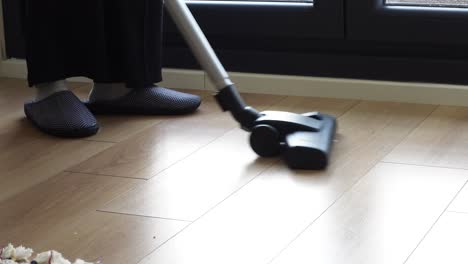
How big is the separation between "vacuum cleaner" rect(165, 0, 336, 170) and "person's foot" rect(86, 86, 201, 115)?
24 cm

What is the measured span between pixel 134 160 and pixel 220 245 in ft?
1.54

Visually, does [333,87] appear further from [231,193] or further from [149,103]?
[231,193]

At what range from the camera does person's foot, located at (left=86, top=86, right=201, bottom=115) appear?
2023mm

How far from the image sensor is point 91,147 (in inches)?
70.5

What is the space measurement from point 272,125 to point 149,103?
1.42ft

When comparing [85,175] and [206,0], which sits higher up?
[206,0]

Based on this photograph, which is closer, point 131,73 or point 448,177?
point 448,177

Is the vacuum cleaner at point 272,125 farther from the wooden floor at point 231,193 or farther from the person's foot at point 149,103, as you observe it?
the person's foot at point 149,103

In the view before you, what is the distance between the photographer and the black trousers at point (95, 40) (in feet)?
6.37

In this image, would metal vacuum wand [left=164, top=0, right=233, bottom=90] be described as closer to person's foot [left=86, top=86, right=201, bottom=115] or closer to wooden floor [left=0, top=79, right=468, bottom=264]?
wooden floor [left=0, top=79, right=468, bottom=264]

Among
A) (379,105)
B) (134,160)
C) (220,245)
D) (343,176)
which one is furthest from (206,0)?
(220,245)

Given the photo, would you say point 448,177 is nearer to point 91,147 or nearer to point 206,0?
point 91,147

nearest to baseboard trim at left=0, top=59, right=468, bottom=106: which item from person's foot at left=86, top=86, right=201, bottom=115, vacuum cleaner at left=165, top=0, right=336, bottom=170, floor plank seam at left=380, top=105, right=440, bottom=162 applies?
floor plank seam at left=380, top=105, right=440, bottom=162

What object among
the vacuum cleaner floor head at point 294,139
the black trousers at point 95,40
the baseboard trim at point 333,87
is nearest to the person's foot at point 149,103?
the black trousers at point 95,40
